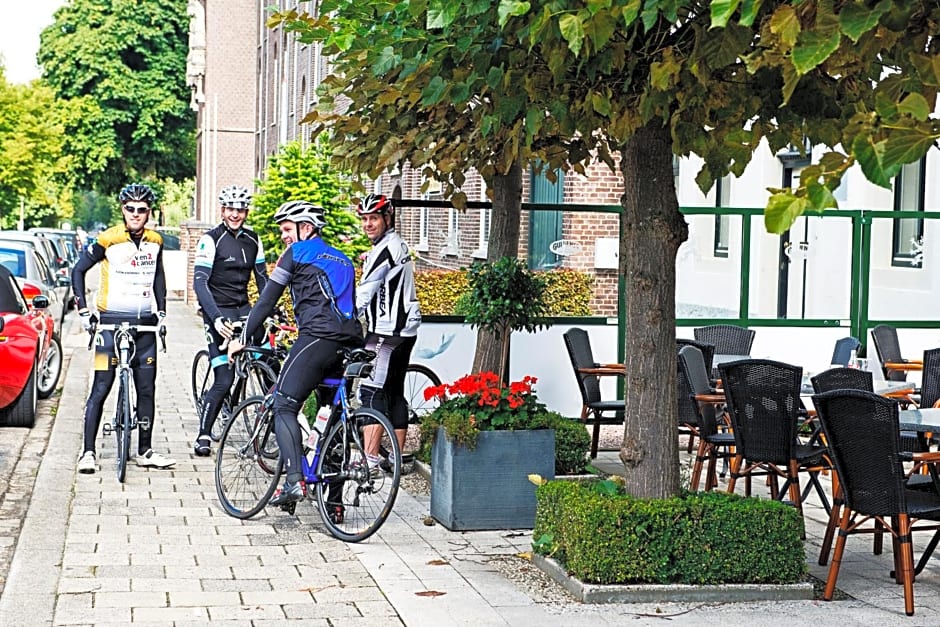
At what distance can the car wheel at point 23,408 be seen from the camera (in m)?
13.4

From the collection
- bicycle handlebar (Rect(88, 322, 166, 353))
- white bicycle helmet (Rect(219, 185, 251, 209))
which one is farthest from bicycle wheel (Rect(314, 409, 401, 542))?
white bicycle helmet (Rect(219, 185, 251, 209))

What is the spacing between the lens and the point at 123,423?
33.2 ft

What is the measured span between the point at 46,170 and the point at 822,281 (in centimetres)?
4597

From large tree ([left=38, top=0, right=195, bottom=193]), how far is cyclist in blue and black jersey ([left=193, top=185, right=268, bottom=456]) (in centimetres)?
5491

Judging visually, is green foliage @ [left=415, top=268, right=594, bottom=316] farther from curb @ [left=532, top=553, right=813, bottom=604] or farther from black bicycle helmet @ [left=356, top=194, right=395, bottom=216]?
curb @ [left=532, top=553, right=813, bottom=604]

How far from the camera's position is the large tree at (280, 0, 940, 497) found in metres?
4.44

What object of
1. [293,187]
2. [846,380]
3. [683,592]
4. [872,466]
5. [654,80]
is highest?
[293,187]

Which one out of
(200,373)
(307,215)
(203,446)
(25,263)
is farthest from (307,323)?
(25,263)

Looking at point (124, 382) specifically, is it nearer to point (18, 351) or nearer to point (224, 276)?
point (224, 276)

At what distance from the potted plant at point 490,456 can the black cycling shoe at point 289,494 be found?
872 mm

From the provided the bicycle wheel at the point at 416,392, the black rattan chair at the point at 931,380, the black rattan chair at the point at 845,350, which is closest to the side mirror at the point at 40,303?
the bicycle wheel at the point at 416,392

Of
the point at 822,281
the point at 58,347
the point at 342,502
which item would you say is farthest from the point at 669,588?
the point at 58,347

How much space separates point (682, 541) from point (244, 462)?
10.6 feet

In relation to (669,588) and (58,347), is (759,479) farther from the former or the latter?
(58,347)
